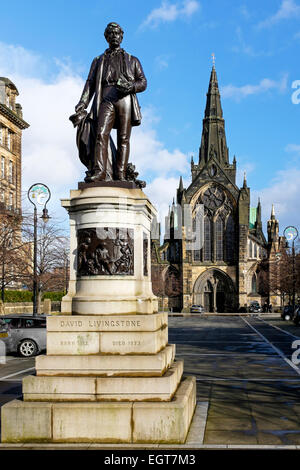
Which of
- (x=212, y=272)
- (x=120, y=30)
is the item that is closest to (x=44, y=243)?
(x=120, y=30)

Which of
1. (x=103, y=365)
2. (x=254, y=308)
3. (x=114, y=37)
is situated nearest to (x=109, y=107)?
(x=114, y=37)

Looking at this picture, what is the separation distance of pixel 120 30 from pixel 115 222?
3307 mm

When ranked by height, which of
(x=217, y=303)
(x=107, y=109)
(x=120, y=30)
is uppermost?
(x=120, y=30)

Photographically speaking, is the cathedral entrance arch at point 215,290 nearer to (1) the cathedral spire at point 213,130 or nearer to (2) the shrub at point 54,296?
(1) the cathedral spire at point 213,130

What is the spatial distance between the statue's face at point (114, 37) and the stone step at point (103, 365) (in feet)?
16.5

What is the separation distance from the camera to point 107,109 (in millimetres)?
8688

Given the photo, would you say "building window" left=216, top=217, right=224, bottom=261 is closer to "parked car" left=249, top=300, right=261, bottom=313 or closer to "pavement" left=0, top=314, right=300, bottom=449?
"parked car" left=249, top=300, right=261, bottom=313

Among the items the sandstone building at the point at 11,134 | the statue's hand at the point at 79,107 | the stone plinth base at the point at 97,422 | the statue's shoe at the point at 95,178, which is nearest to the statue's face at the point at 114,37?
the statue's hand at the point at 79,107

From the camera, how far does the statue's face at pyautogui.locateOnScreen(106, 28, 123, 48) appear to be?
890 centimetres

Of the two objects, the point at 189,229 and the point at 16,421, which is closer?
the point at 16,421

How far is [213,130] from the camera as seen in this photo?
287 feet

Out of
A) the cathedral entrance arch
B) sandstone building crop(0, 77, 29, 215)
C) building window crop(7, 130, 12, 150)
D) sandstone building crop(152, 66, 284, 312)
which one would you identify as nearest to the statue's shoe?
sandstone building crop(0, 77, 29, 215)

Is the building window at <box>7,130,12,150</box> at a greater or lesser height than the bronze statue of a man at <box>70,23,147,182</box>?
greater
